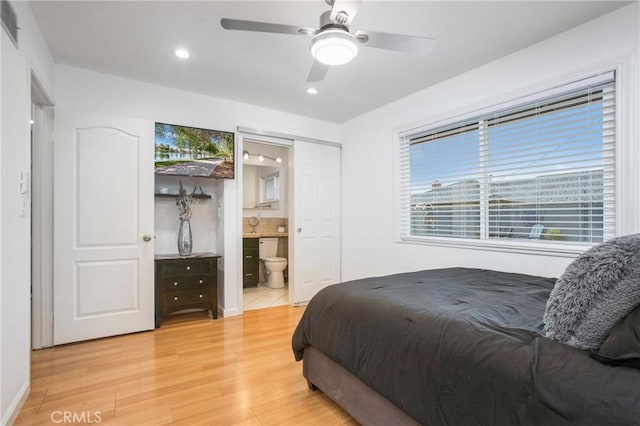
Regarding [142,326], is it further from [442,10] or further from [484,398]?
[442,10]

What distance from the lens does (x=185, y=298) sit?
3.41m

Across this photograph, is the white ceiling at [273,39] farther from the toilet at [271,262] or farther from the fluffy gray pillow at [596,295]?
the toilet at [271,262]

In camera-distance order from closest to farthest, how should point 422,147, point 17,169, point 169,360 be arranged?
1. point 17,169
2. point 169,360
3. point 422,147

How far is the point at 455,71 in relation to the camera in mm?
3008

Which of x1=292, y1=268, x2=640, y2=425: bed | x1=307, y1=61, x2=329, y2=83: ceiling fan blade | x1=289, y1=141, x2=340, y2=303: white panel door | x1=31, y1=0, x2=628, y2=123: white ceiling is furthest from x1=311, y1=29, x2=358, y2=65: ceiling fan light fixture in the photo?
x1=289, y1=141, x2=340, y2=303: white panel door

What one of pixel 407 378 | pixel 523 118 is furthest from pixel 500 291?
pixel 523 118

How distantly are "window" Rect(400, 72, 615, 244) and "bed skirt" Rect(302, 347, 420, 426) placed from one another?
193cm

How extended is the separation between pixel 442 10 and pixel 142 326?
3701 mm

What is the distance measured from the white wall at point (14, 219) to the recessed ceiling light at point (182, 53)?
3.01 feet

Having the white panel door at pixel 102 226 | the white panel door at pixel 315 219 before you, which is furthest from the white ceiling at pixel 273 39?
the white panel door at pixel 315 219

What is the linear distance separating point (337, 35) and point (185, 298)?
9.70 feet

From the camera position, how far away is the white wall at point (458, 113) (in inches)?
82.0

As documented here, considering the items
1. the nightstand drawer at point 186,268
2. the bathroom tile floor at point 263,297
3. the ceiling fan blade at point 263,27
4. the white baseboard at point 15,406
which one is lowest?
the bathroom tile floor at point 263,297

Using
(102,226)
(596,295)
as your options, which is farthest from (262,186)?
(596,295)
